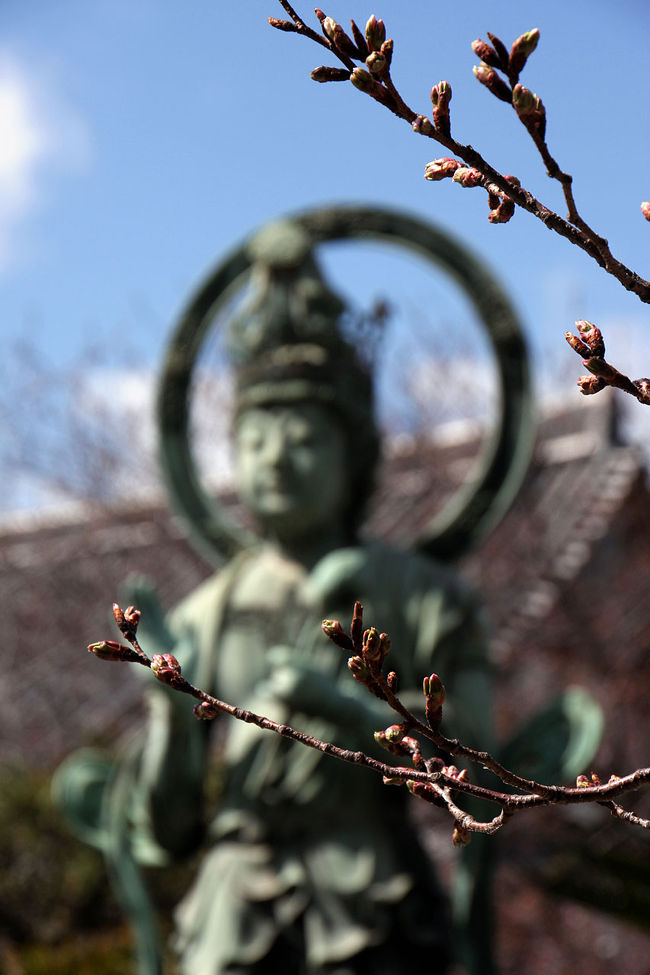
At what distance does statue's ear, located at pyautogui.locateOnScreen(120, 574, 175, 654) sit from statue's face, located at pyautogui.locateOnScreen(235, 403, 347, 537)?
0.43 meters

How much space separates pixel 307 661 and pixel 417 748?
1595mm

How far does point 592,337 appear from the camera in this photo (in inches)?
39.8

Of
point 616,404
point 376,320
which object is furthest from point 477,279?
point 616,404

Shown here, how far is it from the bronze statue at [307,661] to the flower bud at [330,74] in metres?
1.71

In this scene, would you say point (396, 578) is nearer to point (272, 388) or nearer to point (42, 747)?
point (272, 388)

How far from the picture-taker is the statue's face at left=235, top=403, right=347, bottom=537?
10.0ft

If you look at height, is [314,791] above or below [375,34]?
below

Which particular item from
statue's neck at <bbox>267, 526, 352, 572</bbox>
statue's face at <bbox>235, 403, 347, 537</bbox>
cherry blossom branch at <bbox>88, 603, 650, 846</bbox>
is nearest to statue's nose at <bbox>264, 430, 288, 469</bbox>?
statue's face at <bbox>235, 403, 347, 537</bbox>

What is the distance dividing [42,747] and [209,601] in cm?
543

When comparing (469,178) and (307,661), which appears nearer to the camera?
(469,178)

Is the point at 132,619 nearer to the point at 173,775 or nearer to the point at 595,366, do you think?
the point at 595,366

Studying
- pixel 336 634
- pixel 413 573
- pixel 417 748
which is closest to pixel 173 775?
pixel 413 573

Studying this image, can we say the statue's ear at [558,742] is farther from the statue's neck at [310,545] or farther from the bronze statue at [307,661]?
the statue's neck at [310,545]

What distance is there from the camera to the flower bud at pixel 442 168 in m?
1.04
